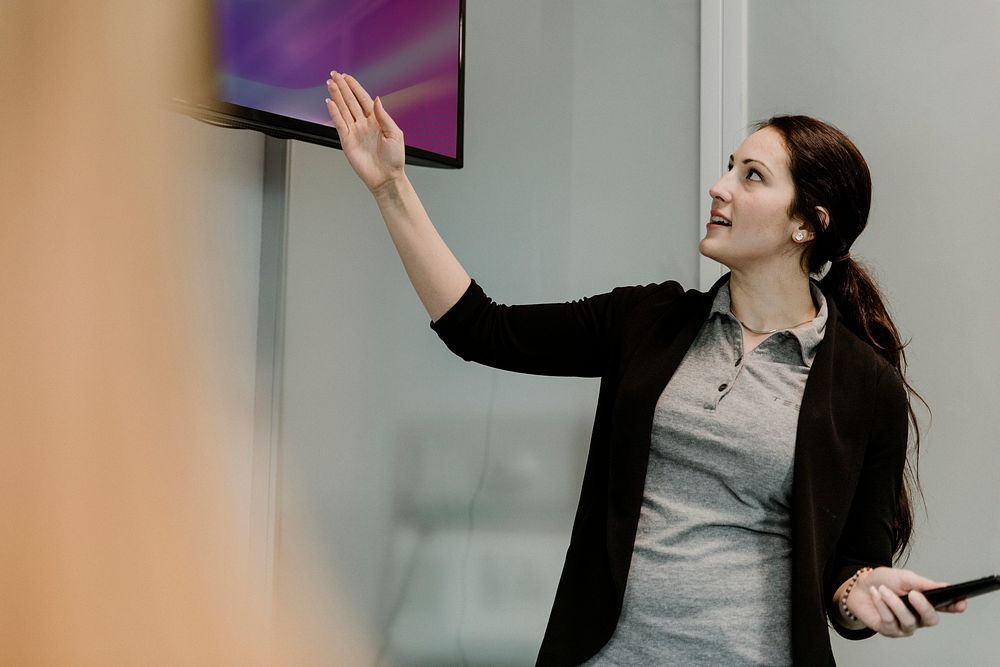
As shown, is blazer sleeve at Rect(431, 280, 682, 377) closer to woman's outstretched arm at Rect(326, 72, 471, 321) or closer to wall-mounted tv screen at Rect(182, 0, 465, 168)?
woman's outstretched arm at Rect(326, 72, 471, 321)

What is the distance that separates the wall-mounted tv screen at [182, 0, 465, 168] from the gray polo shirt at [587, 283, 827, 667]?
2.04 ft

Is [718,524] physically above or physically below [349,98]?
below

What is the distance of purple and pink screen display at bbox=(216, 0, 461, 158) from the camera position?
130 centimetres

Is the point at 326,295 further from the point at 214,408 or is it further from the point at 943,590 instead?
the point at 214,408

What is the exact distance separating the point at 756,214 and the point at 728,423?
14.0 inches

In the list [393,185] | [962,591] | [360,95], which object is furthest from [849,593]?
[360,95]

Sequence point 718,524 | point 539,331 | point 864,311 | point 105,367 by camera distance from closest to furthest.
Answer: point 105,367
point 718,524
point 539,331
point 864,311

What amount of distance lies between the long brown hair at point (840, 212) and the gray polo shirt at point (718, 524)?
19cm

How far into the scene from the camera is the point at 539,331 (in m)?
1.51

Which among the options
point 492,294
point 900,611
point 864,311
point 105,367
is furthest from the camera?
point 492,294

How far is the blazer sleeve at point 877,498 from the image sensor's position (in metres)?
1.42

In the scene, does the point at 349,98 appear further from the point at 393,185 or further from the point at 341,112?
the point at 393,185

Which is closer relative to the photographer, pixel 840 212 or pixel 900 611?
pixel 900 611

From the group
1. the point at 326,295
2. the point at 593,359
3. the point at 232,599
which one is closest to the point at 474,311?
the point at 593,359
